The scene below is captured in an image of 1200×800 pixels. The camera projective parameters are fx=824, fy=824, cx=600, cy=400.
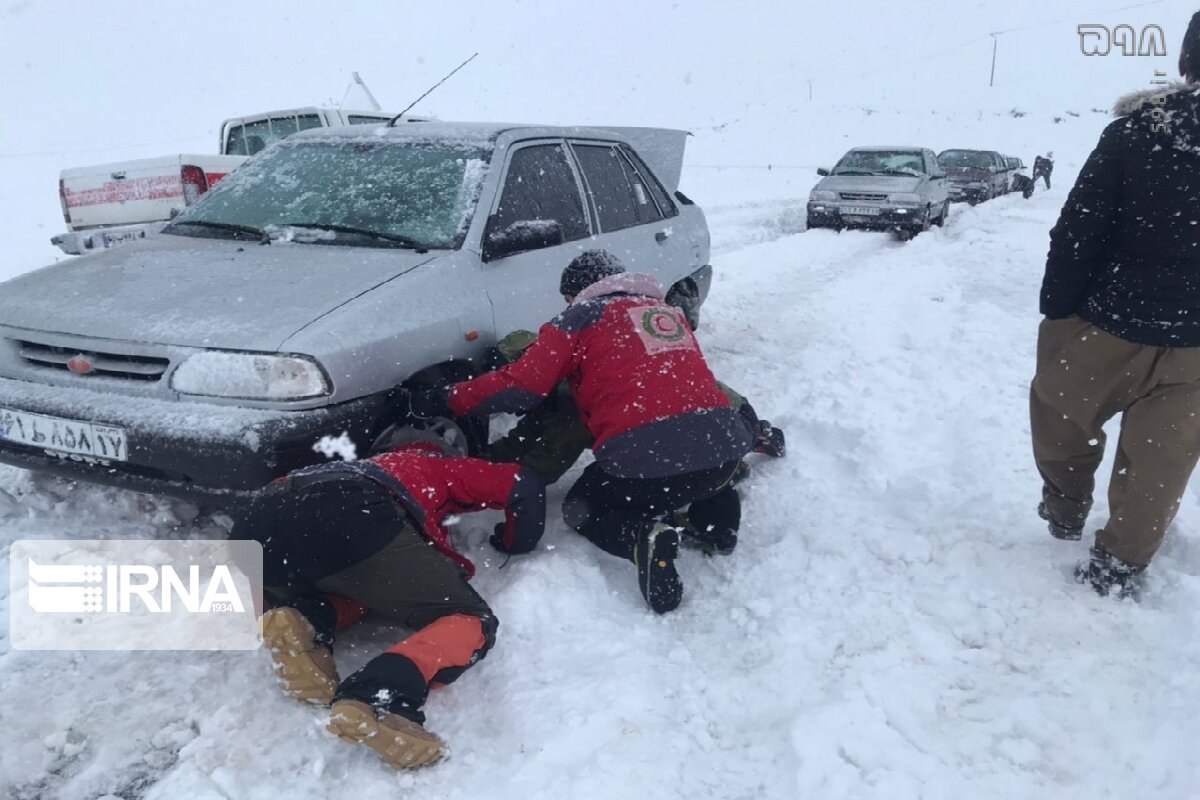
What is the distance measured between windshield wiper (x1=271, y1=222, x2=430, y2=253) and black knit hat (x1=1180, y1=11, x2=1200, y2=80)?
9.04ft

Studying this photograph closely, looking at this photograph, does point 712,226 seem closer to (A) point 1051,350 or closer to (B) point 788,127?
(A) point 1051,350

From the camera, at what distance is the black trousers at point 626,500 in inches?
120

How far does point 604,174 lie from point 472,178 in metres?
1.19

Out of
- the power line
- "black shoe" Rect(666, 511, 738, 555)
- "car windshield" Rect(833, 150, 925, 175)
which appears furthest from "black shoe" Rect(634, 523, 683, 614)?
the power line

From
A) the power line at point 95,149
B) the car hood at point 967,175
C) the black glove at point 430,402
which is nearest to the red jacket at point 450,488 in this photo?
the black glove at point 430,402

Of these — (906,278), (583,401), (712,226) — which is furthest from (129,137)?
(583,401)

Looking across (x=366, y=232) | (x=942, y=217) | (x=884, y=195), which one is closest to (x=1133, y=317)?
(x=366, y=232)

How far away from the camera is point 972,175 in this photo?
59.6 feet

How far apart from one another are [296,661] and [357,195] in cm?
227

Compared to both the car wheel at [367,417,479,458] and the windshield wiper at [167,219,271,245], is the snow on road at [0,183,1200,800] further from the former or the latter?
the windshield wiper at [167,219,271,245]

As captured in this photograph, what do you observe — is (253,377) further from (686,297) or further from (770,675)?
(686,297)

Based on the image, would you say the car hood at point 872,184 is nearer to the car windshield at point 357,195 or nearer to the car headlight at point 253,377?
the car windshield at point 357,195

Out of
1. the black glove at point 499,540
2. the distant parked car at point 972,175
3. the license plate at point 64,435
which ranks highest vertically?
the license plate at point 64,435

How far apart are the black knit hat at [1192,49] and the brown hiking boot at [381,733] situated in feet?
10.0
